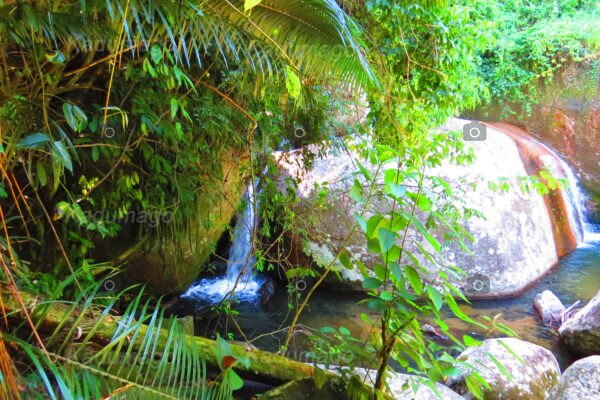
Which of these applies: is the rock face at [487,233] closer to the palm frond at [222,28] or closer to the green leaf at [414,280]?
the palm frond at [222,28]

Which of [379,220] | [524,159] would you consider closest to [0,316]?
[379,220]

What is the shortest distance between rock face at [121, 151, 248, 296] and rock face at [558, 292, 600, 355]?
3.85 meters

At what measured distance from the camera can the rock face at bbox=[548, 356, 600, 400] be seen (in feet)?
9.16

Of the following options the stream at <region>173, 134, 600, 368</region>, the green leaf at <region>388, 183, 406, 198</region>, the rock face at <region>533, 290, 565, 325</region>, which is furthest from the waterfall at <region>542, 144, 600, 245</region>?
the green leaf at <region>388, 183, 406, 198</region>

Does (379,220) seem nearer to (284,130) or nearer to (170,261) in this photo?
(284,130)

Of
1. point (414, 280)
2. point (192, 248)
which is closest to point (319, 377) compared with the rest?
point (414, 280)

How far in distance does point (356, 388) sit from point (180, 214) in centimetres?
214

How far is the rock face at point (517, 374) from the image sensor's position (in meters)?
3.55

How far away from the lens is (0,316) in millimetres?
1358

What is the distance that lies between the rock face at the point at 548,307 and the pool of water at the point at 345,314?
9 cm

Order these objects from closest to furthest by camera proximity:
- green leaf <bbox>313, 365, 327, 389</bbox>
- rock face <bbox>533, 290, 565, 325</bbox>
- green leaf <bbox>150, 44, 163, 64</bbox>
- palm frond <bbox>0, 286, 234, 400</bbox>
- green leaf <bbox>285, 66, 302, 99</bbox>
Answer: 1. palm frond <bbox>0, 286, 234, 400</bbox>
2. green leaf <bbox>313, 365, 327, 389</bbox>
3. green leaf <bbox>150, 44, 163, 64</bbox>
4. green leaf <bbox>285, 66, 302, 99</bbox>
5. rock face <bbox>533, 290, 565, 325</bbox>

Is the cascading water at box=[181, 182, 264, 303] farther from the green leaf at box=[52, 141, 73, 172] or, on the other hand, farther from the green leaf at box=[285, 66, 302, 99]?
the green leaf at box=[52, 141, 73, 172]

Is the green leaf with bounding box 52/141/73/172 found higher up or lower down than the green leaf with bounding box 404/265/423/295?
higher up

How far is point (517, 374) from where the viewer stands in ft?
12.0
